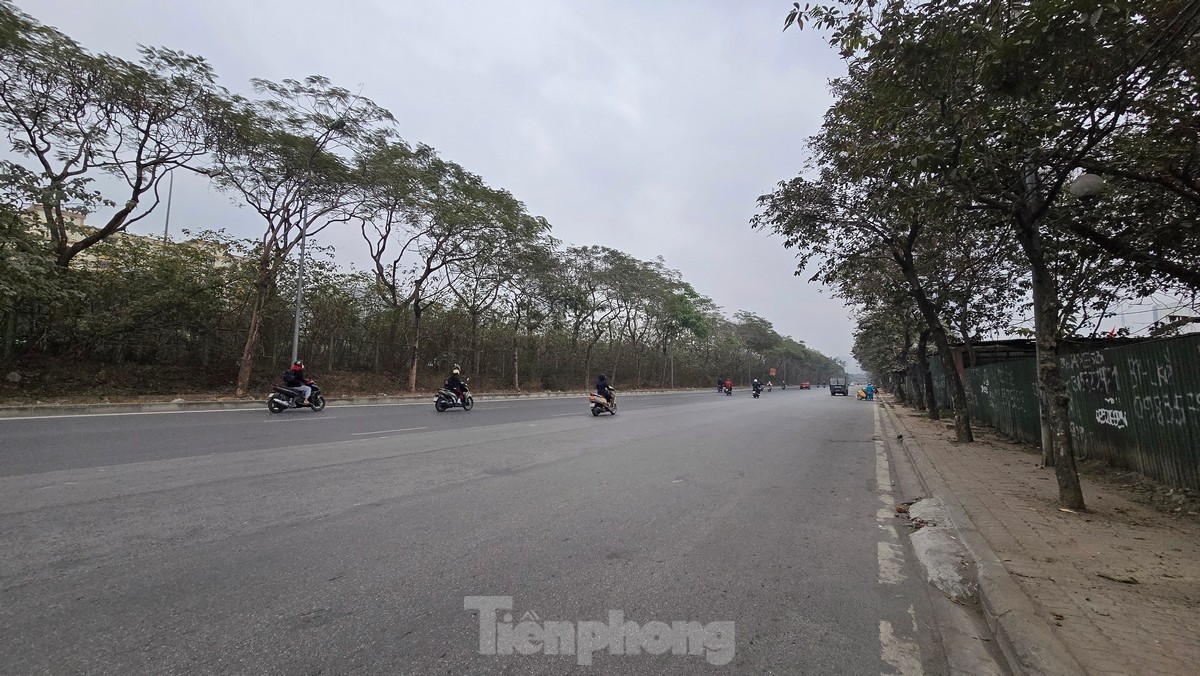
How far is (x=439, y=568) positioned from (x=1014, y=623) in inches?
135

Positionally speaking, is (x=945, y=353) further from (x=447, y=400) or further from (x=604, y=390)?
(x=447, y=400)

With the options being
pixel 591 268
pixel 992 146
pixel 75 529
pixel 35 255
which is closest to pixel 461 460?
pixel 75 529

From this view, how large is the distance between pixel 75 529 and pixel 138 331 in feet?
64.1

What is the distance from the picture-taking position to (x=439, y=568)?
3.74 metres

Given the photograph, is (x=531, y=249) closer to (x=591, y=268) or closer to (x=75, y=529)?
(x=591, y=268)

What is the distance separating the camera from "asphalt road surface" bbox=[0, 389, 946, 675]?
2.70m

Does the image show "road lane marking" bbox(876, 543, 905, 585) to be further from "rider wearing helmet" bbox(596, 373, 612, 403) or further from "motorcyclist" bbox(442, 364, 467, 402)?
"motorcyclist" bbox(442, 364, 467, 402)

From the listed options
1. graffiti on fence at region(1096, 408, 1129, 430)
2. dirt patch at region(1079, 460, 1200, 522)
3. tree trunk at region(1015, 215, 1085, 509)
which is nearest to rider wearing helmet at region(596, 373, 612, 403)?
dirt patch at region(1079, 460, 1200, 522)

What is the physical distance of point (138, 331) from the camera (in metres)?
19.5

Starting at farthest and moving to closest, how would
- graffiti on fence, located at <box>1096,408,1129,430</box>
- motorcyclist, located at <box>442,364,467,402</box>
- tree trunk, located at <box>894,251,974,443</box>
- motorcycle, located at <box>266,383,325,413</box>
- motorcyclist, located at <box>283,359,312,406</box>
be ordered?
motorcyclist, located at <box>442,364,467,402</box>, motorcyclist, located at <box>283,359,312,406</box>, motorcycle, located at <box>266,383,325,413</box>, tree trunk, located at <box>894,251,974,443</box>, graffiti on fence, located at <box>1096,408,1129,430</box>

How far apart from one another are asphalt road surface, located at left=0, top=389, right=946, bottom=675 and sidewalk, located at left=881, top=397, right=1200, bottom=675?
71 centimetres

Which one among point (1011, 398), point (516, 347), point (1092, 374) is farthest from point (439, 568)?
point (516, 347)

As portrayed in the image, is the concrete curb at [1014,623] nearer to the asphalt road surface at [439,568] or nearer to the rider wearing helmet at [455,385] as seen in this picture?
the asphalt road surface at [439,568]

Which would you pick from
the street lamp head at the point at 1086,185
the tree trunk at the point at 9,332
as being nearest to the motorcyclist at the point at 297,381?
the tree trunk at the point at 9,332
